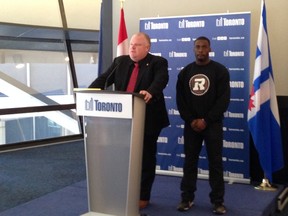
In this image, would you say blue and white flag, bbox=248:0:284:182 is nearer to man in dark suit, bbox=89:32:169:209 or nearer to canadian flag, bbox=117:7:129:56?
man in dark suit, bbox=89:32:169:209

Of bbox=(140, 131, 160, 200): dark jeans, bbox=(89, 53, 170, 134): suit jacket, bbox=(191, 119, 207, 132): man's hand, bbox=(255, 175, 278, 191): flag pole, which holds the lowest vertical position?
bbox=(255, 175, 278, 191): flag pole

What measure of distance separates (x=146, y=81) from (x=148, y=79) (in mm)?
23

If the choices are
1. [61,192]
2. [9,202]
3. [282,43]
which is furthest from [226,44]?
[9,202]

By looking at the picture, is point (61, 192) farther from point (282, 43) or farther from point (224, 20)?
point (282, 43)

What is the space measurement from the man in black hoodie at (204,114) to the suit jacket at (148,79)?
0.77ft

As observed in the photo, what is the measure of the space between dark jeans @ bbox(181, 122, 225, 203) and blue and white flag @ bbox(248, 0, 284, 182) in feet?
2.67

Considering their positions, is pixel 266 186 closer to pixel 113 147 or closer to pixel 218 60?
pixel 218 60

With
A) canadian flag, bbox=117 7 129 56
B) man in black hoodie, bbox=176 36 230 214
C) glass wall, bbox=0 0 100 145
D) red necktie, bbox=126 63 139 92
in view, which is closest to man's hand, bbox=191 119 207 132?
man in black hoodie, bbox=176 36 230 214

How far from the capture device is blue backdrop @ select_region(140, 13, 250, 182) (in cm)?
435

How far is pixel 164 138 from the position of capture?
15.7 ft

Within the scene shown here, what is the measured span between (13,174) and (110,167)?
244cm

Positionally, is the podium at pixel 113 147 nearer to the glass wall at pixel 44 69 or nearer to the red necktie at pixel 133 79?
the red necktie at pixel 133 79

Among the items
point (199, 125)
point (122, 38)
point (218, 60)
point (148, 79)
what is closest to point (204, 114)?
point (199, 125)

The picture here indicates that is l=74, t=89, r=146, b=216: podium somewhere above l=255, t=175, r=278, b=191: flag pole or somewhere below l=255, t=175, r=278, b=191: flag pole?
above
